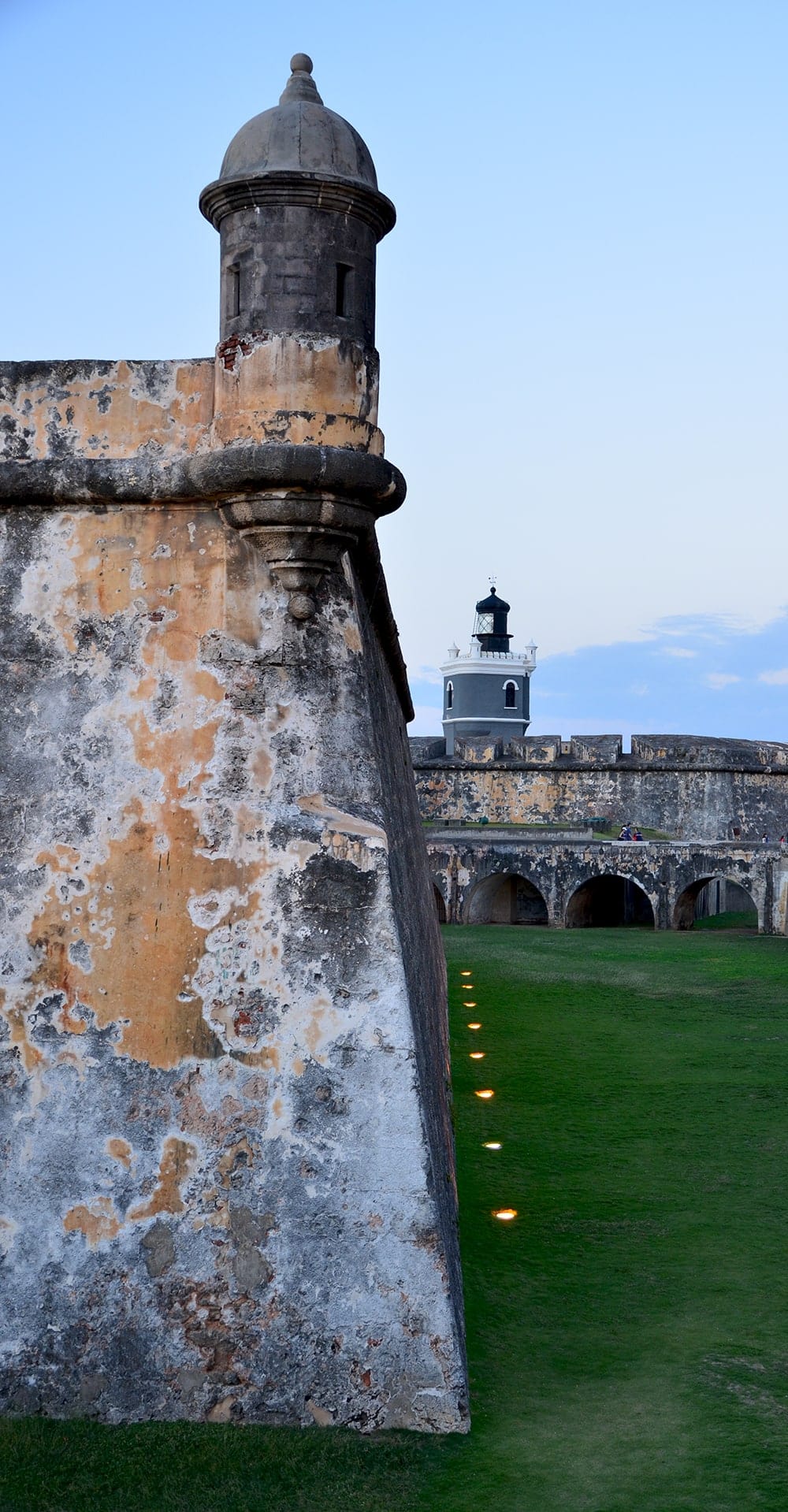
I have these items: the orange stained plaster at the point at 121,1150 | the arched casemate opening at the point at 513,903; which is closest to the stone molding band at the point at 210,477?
the orange stained plaster at the point at 121,1150

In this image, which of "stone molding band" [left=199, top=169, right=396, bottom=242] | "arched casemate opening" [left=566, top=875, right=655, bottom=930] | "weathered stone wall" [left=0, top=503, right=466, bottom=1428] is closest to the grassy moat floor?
"weathered stone wall" [left=0, top=503, right=466, bottom=1428]

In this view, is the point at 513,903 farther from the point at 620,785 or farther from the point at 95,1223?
the point at 95,1223

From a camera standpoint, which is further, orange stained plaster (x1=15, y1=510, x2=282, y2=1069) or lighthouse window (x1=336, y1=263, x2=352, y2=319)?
lighthouse window (x1=336, y1=263, x2=352, y2=319)

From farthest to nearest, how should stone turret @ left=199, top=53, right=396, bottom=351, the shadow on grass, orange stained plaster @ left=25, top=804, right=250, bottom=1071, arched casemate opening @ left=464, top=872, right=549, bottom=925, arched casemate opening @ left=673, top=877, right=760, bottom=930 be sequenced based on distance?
1. arched casemate opening @ left=464, top=872, right=549, bottom=925
2. arched casemate opening @ left=673, top=877, right=760, bottom=930
3. stone turret @ left=199, top=53, right=396, bottom=351
4. orange stained plaster @ left=25, top=804, right=250, bottom=1071
5. the shadow on grass

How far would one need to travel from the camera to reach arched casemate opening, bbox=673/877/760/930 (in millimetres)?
25906

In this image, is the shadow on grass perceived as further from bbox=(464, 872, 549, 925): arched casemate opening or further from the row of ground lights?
bbox=(464, 872, 549, 925): arched casemate opening

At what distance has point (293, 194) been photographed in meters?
5.37

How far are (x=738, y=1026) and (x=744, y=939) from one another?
9.23 m

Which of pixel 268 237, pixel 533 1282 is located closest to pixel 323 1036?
pixel 533 1282

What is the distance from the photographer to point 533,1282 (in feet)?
21.5

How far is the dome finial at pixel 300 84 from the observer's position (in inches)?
223

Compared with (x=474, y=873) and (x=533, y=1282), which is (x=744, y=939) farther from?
(x=533, y=1282)

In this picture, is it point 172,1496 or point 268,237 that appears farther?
point 268,237

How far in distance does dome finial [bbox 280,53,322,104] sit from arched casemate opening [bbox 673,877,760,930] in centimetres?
2128
